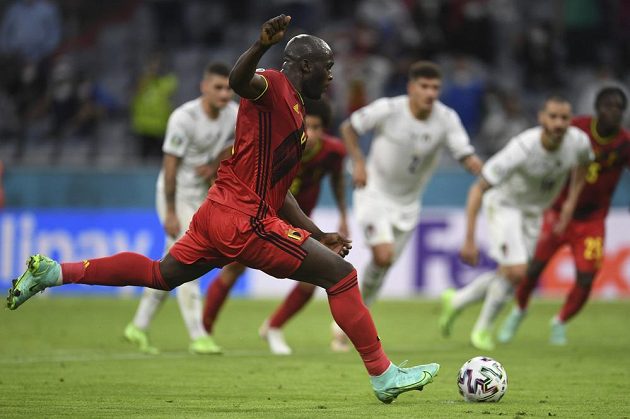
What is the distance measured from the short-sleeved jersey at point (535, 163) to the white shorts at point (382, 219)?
1.00 m

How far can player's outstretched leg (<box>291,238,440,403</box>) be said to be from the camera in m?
7.55

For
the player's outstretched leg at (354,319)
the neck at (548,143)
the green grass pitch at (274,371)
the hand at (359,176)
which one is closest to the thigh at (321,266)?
the player's outstretched leg at (354,319)

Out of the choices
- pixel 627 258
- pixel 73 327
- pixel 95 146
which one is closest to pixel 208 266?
pixel 73 327

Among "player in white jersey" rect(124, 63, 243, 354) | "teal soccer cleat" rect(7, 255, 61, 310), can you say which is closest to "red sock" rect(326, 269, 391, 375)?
"teal soccer cleat" rect(7, 255, 61, 310)

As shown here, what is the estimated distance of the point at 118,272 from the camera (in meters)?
8.01

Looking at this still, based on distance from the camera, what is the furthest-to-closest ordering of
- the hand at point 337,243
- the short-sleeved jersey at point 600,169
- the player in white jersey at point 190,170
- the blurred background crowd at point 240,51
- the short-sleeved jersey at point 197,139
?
the blurred background crowd at point 240,51
the short-sleeved jersey at point 600,169
the short-sleeved jersey at point 197,139
the player in white jersey at point 190,170
the hand at point 337,243

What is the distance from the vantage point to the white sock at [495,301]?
12.3 m

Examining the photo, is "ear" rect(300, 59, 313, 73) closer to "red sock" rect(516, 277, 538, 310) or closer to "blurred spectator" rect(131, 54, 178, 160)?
"red sock" rect(516, 277, 538, 310)

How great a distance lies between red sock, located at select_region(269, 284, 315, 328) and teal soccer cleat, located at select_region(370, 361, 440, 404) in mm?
4375

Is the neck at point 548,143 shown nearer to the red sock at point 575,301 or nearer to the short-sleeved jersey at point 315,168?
the red sock at point 575,301

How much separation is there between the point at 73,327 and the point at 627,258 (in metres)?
8.90

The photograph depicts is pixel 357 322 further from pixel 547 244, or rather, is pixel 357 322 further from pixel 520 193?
pixel 547 244

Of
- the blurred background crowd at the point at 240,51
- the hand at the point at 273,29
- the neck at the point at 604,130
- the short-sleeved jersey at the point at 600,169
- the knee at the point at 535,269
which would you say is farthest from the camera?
the blurred background crowd at the point at 240,51

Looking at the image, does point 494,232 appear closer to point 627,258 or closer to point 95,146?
point 627,258
